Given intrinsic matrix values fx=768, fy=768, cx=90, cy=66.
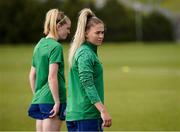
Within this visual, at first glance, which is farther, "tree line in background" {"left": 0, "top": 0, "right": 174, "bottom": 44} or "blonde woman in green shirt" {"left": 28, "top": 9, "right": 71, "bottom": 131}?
"tree line in background" {"left": 0, "top": 0, "right": 174, "bottom": 44}

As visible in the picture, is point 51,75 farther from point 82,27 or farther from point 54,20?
point 82,27

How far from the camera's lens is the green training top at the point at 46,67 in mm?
8273

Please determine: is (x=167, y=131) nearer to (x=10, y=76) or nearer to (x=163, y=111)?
(x=163, y=111)

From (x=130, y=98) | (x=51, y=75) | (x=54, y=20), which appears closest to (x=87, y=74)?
(x=51, y=75)

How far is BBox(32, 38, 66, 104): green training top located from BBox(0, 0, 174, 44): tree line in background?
2515 inches

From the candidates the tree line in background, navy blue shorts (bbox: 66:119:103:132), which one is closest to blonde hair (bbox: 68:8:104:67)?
navy blue shorts (bbox: 66:119:103:132)

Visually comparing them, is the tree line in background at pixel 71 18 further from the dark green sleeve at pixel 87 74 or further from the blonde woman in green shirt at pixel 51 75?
the dark green sleeve at pixel 87 74

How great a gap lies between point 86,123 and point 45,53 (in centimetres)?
131

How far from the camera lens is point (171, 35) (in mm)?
81000

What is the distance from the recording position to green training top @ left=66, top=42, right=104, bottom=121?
7.18 meters

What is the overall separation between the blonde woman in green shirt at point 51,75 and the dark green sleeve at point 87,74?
3.32ft

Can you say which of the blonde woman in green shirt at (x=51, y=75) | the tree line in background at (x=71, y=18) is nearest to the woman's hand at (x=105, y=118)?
the blonde woman in green shirt at (x=51, y=75)

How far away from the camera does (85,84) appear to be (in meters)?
7.19

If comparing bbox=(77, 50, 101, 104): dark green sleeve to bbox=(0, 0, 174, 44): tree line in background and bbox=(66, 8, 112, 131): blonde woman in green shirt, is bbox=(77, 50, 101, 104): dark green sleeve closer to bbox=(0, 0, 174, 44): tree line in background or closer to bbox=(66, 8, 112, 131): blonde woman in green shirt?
bbox=(66, 8, 112, 131): blonde woman in green shirt
